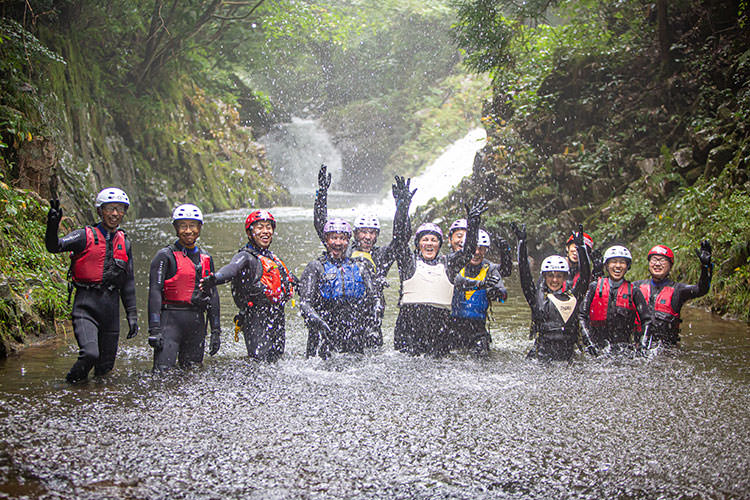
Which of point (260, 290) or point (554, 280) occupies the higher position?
point (554, 280)

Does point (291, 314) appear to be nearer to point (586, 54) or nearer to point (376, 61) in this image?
point (586, 54)

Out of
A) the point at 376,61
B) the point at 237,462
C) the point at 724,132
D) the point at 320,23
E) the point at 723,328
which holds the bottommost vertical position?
the point at 237,462

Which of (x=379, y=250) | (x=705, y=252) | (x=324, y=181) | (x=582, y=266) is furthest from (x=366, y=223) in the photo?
(x=705, y=252)

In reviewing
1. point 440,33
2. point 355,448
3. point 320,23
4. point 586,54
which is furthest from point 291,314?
point 440,33

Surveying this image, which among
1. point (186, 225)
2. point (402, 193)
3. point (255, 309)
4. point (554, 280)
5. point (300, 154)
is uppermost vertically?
point (300, 154)

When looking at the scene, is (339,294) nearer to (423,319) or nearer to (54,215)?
(423,319)

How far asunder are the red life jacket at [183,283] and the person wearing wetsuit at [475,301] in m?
2.78

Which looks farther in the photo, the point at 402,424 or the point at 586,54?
the point at 586,54

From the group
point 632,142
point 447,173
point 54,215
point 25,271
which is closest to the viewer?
point 54,215

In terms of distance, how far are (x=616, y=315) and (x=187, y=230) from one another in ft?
15.3

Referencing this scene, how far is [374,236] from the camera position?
25.6 feet

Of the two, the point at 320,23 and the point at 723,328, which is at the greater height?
the point at 320,23

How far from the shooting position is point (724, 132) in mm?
11852

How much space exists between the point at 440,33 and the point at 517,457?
47619 mm
